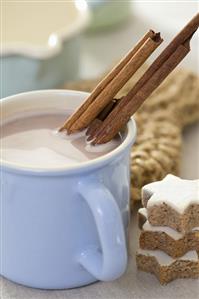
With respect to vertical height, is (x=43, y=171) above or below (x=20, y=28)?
above

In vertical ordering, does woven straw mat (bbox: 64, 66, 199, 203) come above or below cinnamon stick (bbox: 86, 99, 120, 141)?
below

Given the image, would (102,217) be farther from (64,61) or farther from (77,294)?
(64,61)

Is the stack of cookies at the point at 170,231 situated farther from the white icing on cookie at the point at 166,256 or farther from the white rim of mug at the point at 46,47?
the white rim of mug at the point at 46,47

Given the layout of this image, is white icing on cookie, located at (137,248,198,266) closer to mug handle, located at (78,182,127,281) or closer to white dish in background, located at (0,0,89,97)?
mug handle, located at (78,182,127,281)

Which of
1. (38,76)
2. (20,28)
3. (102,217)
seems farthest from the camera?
(20,28)

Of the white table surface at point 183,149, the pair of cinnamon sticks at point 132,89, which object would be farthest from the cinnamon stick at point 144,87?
the white table surface at point 183,149

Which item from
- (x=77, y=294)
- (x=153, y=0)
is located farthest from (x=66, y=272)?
(x=153, y=0)

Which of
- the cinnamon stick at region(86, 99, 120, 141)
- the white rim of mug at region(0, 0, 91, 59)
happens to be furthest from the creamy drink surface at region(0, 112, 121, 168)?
the white rim of mug at region(0, 0, 91, 59)
